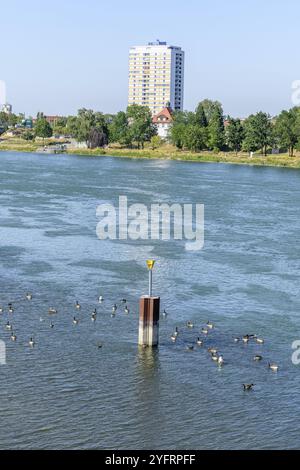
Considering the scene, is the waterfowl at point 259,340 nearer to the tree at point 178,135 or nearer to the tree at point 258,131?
the tree at point 258,131

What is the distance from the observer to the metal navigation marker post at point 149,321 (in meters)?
31.1

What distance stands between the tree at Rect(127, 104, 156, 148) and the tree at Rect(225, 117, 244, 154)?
21.5 meters

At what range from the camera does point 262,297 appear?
134 ft

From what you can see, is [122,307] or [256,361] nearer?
[256,361]

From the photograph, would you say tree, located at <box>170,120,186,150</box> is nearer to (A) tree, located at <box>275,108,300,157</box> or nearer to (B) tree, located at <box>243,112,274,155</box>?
(B) tree, located at <box>243,112,274,155</box>

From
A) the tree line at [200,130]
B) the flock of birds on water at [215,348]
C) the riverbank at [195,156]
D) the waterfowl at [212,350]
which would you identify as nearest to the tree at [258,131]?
the tree line at [200,130]

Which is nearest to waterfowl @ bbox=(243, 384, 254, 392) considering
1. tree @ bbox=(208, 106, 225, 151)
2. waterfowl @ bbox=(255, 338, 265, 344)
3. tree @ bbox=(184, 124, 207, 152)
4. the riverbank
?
waterfowl @ bbox=(255, 338, 265, 344)

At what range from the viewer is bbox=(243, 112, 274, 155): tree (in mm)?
159000

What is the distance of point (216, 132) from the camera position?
16562 centimetres

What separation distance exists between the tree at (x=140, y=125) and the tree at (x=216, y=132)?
55.3 ft

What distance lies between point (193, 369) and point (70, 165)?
11316 cm

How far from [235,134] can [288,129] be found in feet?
39.3
